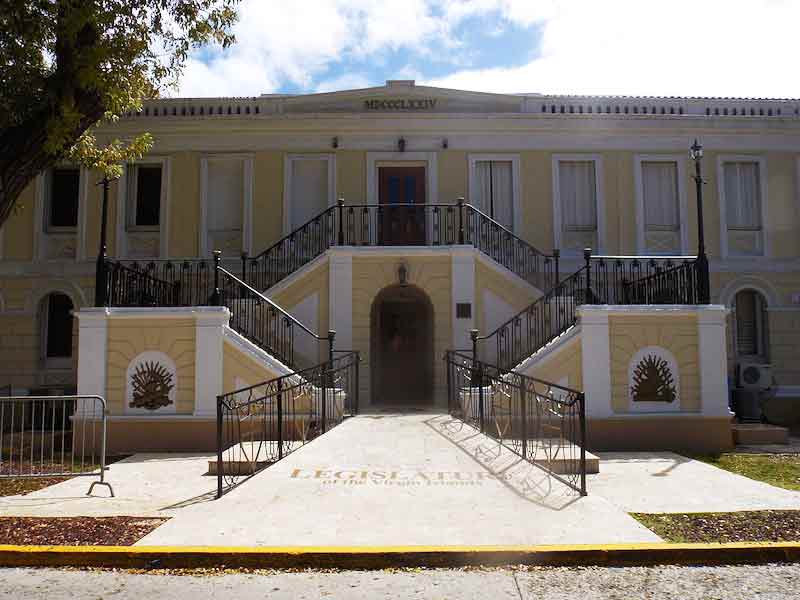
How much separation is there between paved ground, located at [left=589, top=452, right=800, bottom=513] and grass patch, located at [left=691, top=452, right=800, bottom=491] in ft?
1.09

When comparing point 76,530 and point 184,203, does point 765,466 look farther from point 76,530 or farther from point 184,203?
point 184,203

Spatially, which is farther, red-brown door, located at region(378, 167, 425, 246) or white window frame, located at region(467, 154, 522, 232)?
white window frame, located at region(467, 154, 522, 232)

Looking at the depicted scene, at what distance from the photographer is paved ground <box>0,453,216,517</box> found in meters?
7.22

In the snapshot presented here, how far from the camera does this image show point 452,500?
7.04m

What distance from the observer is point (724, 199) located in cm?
1639

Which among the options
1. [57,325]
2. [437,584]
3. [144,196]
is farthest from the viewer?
[144,196]

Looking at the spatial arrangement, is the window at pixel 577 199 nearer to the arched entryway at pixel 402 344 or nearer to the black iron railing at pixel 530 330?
the black iron railing at pixel 530 330

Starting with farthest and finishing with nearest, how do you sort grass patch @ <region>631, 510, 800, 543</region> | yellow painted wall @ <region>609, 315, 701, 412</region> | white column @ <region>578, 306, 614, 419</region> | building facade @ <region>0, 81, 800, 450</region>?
building facade @ <region>0, 81, 800, 450</region> < yellow painted wall @ <region>609, 315, 701, 412</region> < white column @ <region>578, 306, 614, 419</region> < grass patch @ <region>631, 510, 800, 543</region>

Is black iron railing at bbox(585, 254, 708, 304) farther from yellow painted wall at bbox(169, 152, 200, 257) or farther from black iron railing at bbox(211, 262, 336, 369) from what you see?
yellow painted wall at bbox(169, 152, 200, 257)

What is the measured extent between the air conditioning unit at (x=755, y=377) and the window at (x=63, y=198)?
16755 mm

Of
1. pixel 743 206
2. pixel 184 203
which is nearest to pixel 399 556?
pixel 184 203

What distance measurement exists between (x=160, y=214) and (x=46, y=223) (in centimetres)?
294

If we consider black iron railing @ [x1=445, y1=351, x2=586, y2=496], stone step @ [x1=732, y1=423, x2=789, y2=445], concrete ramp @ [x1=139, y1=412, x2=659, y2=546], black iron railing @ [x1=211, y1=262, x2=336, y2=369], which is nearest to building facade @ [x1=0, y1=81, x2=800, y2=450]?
black iron railing @ [x1=211, y1=262, x2=336, y2=369]

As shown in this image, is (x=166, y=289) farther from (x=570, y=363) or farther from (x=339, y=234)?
(x=570, y=363)
